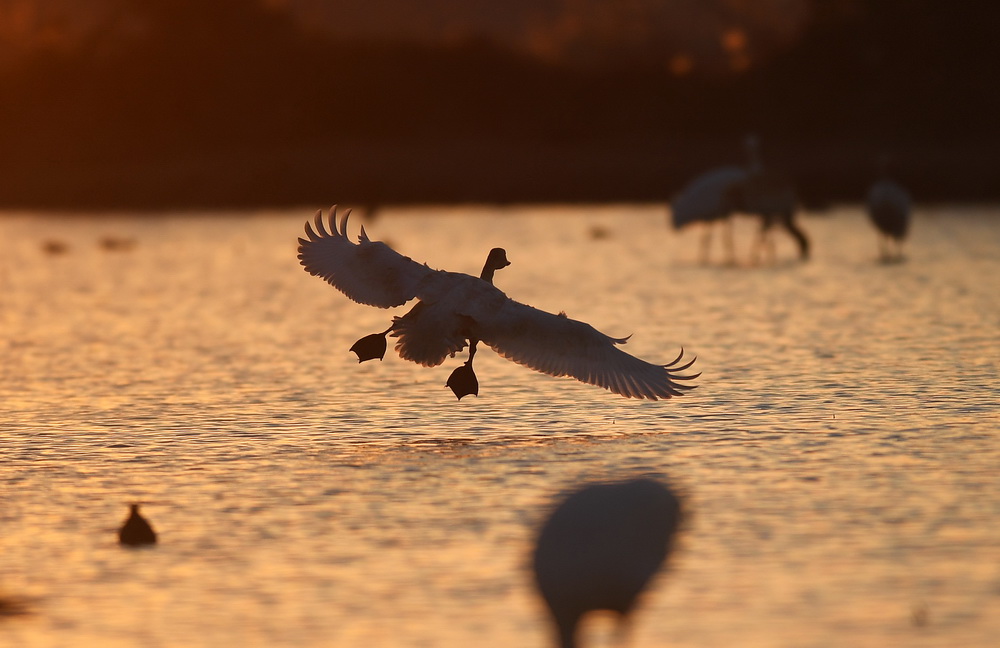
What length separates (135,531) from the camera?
25.7 feet

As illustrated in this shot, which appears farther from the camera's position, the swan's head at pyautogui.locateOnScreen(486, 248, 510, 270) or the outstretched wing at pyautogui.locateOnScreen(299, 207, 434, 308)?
the swan's head at pyautogui.locateOnScreen(486, 248, 510, 270)

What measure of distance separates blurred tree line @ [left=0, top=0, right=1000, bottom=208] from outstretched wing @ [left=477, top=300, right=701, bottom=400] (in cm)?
A: 3190

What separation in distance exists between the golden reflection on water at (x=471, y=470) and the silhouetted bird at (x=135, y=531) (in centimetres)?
8

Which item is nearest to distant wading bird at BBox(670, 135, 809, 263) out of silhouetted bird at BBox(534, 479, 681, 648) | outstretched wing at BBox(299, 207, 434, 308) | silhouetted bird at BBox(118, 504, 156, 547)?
outstretched wing at BBox(299, 207, 434, 308)

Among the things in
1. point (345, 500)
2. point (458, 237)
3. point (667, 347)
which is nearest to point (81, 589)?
point (345, 500)

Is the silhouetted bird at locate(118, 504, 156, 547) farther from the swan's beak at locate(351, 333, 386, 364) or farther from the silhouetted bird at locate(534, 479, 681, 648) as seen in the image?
the swan's beak at locate(351, 333, 386, 364)

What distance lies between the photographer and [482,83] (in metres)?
55.9

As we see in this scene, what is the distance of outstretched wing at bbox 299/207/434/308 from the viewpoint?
1082 centimetres

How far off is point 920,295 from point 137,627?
13212 mm

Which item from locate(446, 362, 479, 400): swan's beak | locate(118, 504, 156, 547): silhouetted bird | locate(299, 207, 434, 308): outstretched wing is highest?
locate(299, 207, 434, 308): outstretched wing

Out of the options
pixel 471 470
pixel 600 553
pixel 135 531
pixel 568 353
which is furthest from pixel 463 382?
pixel 600 553

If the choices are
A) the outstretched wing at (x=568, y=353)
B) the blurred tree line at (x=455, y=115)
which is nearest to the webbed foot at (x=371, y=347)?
the outstretched wing at (x=568, y=353)

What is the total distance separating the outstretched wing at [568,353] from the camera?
10.3m

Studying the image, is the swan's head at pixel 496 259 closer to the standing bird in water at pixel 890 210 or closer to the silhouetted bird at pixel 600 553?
the silhouetted bird at pixel 600 553
